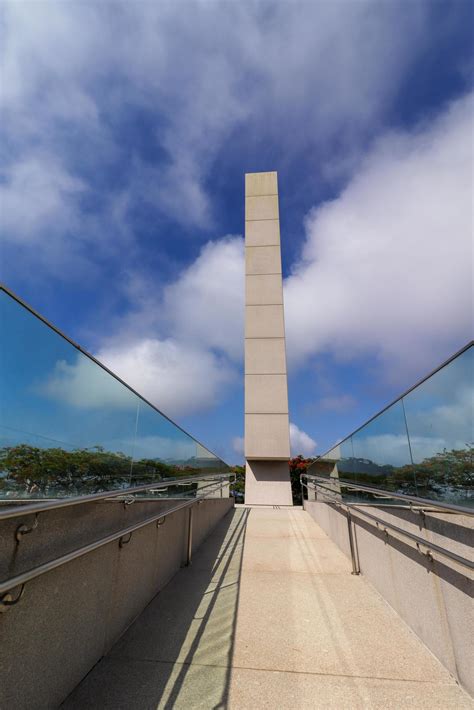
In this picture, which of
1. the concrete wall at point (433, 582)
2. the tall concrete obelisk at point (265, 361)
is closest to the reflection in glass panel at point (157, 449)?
the concrete wall at point (433, 582)

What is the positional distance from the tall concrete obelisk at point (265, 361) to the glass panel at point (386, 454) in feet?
22.7

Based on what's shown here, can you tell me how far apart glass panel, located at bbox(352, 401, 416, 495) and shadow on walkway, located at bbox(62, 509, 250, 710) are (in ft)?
4.91

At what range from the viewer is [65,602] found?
1489 millimetres

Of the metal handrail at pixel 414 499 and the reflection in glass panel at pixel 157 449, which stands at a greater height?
the reflection in glass panel at pixel 157 449

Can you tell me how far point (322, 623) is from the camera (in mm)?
2225

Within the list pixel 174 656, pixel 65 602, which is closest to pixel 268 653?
pixel 174 656

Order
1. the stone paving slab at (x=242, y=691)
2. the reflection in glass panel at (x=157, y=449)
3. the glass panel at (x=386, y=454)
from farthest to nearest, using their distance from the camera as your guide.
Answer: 1. the reflection in glass panel at (x=157, y=449)
2. the glass panel at (x=386, y=454)
3. the stone paving slab at (x=242, y=691)

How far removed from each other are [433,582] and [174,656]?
1.48 metres

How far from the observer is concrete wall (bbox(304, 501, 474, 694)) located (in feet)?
5.10

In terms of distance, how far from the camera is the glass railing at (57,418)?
1.30 m

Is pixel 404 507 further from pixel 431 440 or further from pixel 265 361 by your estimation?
pixel 265 361

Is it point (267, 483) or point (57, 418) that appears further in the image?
point (267, 483)

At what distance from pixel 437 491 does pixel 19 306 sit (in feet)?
7.61

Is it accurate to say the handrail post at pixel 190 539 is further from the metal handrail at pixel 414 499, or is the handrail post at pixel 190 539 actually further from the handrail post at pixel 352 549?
the metal handrail at pixel 414 499
